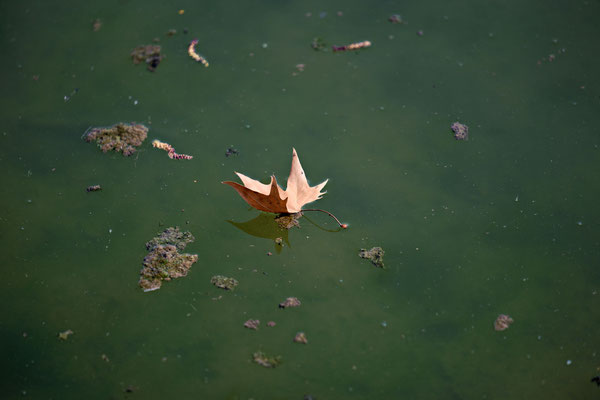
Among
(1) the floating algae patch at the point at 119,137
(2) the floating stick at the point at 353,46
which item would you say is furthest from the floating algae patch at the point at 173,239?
(2) the floating stick at the point at 353,46

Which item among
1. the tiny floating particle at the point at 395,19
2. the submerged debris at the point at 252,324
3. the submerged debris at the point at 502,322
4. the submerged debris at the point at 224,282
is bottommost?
the submerged debris at the point at 252,324

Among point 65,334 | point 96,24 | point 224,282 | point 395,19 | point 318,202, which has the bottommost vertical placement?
point 65,334

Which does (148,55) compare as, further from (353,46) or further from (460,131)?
(460,131)

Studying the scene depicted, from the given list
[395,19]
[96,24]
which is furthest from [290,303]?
[96,24]

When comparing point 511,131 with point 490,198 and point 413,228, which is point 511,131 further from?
point 413,228

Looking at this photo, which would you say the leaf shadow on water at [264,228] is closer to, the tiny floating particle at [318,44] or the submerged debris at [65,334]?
the submerged debris at [65,334]

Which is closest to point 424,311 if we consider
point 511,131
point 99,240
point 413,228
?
point 413,228
